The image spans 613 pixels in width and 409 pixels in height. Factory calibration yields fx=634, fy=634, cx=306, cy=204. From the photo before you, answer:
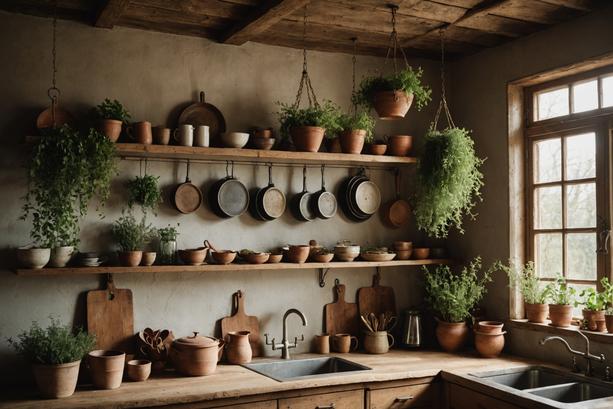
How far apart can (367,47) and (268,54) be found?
679mm

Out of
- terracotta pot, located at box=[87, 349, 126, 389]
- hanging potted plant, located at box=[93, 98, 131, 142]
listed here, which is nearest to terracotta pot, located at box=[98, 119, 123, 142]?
hanging potted plant, located at box=[93, 98, 131, 142]

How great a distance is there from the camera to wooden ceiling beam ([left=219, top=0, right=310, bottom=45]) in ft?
10.5

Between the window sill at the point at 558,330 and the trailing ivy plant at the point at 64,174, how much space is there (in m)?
2.57

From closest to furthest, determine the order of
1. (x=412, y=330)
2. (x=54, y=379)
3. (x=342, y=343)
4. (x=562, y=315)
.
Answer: (x=54, y=379), (x=562, y=315), (x=342, y=343), (x=412, y=330)

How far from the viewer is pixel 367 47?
4246mm

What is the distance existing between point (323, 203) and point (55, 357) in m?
1.87

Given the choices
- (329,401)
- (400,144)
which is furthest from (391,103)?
(329,401)

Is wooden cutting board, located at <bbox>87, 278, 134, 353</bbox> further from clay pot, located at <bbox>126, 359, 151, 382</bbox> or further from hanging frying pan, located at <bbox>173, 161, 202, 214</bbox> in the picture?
hanging frying pan, located at <bbox>173, 161, 202, 214</bbox>

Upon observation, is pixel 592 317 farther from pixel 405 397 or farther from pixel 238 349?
pixel 238 349

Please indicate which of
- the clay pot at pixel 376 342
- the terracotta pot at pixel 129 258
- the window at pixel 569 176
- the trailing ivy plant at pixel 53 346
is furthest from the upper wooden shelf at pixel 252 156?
the clay pot at pixel 376 342

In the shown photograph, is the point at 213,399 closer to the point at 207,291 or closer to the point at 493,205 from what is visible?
the point at 207,291

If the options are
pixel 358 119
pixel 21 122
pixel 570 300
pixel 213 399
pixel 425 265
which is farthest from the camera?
pixel 425 265

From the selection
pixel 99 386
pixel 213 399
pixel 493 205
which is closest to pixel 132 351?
pixel 99 386

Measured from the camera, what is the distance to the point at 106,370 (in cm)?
314
